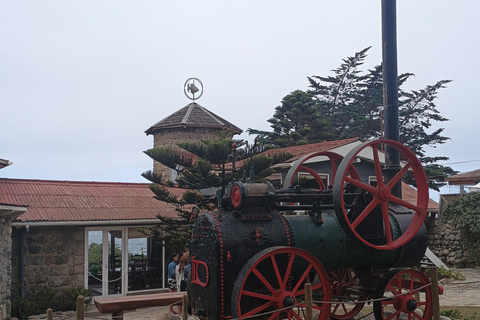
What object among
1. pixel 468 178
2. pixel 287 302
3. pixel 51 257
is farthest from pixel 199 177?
pixel 468 178

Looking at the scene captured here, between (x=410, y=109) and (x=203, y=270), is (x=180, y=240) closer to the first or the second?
(x=203, y=270)

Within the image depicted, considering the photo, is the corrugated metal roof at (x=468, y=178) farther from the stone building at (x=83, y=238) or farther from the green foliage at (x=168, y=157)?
the green foliage at (x=168, y=157)

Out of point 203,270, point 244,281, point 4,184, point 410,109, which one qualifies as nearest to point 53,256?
point 4,184

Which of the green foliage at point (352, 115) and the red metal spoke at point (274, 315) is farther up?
the green foliage at point (352, 115)

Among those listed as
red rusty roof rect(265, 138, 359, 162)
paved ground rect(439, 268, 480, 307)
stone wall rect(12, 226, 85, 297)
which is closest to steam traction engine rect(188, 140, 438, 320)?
paved ground rect(439, 268, 480, 307)

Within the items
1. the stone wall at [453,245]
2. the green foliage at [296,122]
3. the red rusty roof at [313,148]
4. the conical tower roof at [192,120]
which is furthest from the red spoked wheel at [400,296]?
the green foliage at [296,122]

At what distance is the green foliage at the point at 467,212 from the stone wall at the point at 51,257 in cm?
1052

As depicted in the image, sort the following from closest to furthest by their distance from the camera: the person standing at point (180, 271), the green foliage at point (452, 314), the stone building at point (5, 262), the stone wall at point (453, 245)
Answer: the green foliage at point (452, 314) < the stone building at point (5, 262) < the person standing at point (180, 271) < the stone wall at point (453, 245)

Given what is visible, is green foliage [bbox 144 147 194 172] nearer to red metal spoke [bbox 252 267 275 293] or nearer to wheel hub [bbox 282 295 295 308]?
red metal spoke [bbox 252 267 275 293]

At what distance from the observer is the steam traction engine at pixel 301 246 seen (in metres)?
6.17

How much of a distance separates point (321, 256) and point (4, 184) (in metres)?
8.87

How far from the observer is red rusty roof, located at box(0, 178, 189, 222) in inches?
456

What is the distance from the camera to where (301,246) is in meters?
6.63

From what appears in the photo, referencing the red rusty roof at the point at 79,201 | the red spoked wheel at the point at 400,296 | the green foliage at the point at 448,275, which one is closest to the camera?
the red spoked wheel at the point at 400,296
